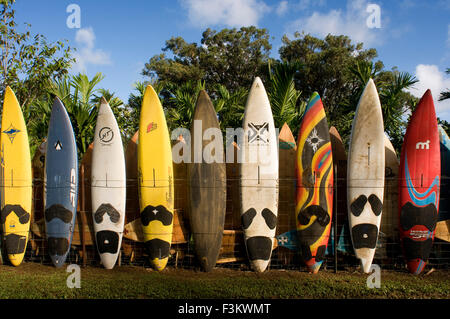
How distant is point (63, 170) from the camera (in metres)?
4.87

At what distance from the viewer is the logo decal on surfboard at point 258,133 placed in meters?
4.79

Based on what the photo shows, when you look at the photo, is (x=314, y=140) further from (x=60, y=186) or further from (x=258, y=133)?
(x=60, y=186)

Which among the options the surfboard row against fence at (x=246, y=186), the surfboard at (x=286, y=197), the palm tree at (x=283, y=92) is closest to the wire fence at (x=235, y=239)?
the surfboard at (x=286, y=197)

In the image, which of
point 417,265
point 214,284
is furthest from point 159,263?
point 417,265

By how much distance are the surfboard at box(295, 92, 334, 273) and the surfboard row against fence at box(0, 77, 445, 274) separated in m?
0.01

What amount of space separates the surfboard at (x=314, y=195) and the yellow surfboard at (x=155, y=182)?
174cm

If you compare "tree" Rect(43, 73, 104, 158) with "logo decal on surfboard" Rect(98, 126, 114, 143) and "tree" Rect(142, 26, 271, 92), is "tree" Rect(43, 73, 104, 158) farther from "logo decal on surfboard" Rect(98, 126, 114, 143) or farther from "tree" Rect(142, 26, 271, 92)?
"tree" Rect(142, 26, 271, 92)

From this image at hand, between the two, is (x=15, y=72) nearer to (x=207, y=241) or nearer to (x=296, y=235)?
(x=207, y=241)

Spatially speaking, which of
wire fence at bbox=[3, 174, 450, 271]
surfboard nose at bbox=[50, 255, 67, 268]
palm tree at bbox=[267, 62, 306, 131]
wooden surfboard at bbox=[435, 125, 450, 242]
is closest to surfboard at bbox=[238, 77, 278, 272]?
wire fence at bbox=[3, 174, 450, 271]

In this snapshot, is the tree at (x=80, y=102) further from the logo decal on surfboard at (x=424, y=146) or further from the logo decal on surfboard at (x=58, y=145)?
the logo decal on surfboard at (x=424, y=146)

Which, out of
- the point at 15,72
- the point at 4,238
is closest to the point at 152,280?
the point at 4,238

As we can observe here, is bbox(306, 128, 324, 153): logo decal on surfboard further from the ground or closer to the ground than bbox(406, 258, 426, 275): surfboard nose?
further from the ground

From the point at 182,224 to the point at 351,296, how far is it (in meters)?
2.31

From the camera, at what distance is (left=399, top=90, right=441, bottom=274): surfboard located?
4.48 meters
